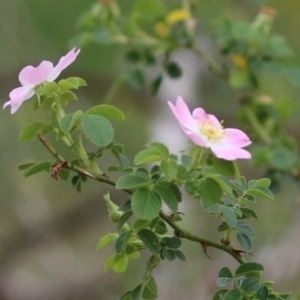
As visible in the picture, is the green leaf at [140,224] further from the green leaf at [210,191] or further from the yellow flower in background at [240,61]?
the yellow flower in background at [240,61]

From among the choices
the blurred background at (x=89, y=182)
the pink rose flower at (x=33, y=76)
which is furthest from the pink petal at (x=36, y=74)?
the blurred background at (x=89, y=182)

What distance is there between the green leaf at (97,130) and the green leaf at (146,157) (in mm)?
26

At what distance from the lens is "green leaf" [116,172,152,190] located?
1.55ft

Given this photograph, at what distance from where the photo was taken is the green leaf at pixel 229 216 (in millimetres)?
481

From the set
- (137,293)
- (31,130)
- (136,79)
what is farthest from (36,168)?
(136,79)

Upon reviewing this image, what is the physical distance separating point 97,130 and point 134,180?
0.05m

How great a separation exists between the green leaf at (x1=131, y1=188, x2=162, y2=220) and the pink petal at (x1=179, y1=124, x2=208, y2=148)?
5 centimetres

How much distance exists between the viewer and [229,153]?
1.58 feet

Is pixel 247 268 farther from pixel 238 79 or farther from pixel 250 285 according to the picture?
pixel 238 79

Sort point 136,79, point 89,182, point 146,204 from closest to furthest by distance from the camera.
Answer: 1. point 146,204
2. point 136,79
3. point 89,182

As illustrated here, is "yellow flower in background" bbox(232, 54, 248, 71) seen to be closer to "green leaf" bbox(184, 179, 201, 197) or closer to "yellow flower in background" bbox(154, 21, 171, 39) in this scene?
"yellow flower in background" bbox(154, 21, 171, 39)

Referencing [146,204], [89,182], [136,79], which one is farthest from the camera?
[89,182]

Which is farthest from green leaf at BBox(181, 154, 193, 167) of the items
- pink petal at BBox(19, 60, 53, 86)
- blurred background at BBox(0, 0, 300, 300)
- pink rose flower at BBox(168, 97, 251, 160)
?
blurred background at BBox(0, 0, 300, 300)

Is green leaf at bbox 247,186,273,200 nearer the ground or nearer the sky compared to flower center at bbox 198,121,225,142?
nearer the ground
